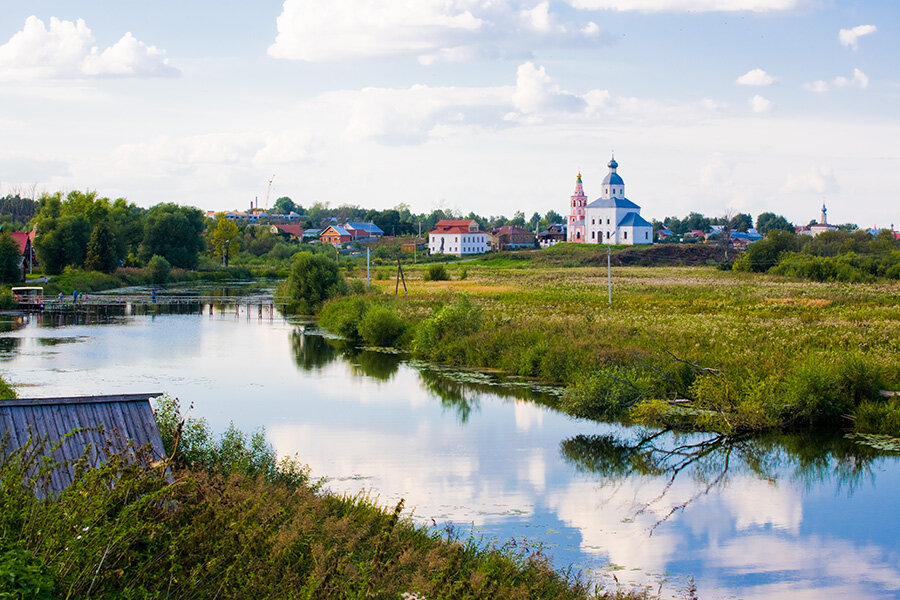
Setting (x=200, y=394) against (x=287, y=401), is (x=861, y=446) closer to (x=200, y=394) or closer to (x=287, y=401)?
(x=287, y=401)

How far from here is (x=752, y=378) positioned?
60.5 ft

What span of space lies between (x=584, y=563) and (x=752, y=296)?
3393cm

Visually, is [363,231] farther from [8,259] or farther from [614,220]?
[8,259]

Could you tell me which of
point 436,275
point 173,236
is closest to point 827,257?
point 436,275

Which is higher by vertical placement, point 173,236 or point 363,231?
point 363,231

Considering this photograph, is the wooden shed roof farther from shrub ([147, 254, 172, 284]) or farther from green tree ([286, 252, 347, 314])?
shrub ([147, 254, 172, 284])

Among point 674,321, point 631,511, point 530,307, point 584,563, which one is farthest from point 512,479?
point 530,307

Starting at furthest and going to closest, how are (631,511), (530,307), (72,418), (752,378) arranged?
(530,307)
(752,378)
(631,511)
(72,418)

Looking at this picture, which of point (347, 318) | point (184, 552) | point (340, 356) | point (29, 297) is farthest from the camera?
point (29, 297)

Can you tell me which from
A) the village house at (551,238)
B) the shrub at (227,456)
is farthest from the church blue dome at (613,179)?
the shrub at (227,456)

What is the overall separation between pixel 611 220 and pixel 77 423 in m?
98.9

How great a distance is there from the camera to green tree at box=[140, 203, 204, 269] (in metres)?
75.1

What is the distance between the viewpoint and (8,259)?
167 feet

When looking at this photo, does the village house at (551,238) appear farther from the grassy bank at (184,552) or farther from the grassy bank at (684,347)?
the grassy bank at (184,552)
